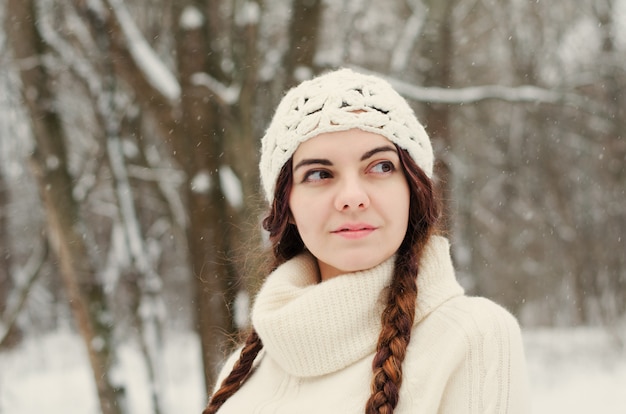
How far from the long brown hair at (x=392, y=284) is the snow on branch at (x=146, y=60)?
272cm

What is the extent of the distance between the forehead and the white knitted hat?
0.01m

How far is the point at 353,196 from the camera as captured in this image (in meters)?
1.66

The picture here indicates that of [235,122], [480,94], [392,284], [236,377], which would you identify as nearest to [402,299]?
[392,284]

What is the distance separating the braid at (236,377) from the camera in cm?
209

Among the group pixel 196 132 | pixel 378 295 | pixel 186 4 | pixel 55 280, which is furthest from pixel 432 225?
pixel 55 280

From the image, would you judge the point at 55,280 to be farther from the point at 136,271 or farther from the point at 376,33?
the point at 376,33

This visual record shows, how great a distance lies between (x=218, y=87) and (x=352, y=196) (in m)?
2.82

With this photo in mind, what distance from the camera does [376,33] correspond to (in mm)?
7309

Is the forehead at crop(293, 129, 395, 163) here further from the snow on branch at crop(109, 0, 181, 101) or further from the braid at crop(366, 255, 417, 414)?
the snow on branch at crop(109, 0, 181, 101)

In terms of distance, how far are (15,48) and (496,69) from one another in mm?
6380

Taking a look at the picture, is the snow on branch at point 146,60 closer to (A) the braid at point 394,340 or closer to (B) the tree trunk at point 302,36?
(B) the tree trunk at point 302,36

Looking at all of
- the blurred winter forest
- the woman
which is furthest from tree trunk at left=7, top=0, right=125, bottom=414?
the woman

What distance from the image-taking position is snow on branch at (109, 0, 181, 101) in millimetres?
4562

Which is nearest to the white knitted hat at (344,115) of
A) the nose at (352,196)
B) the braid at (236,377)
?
the nose at (352,196)
